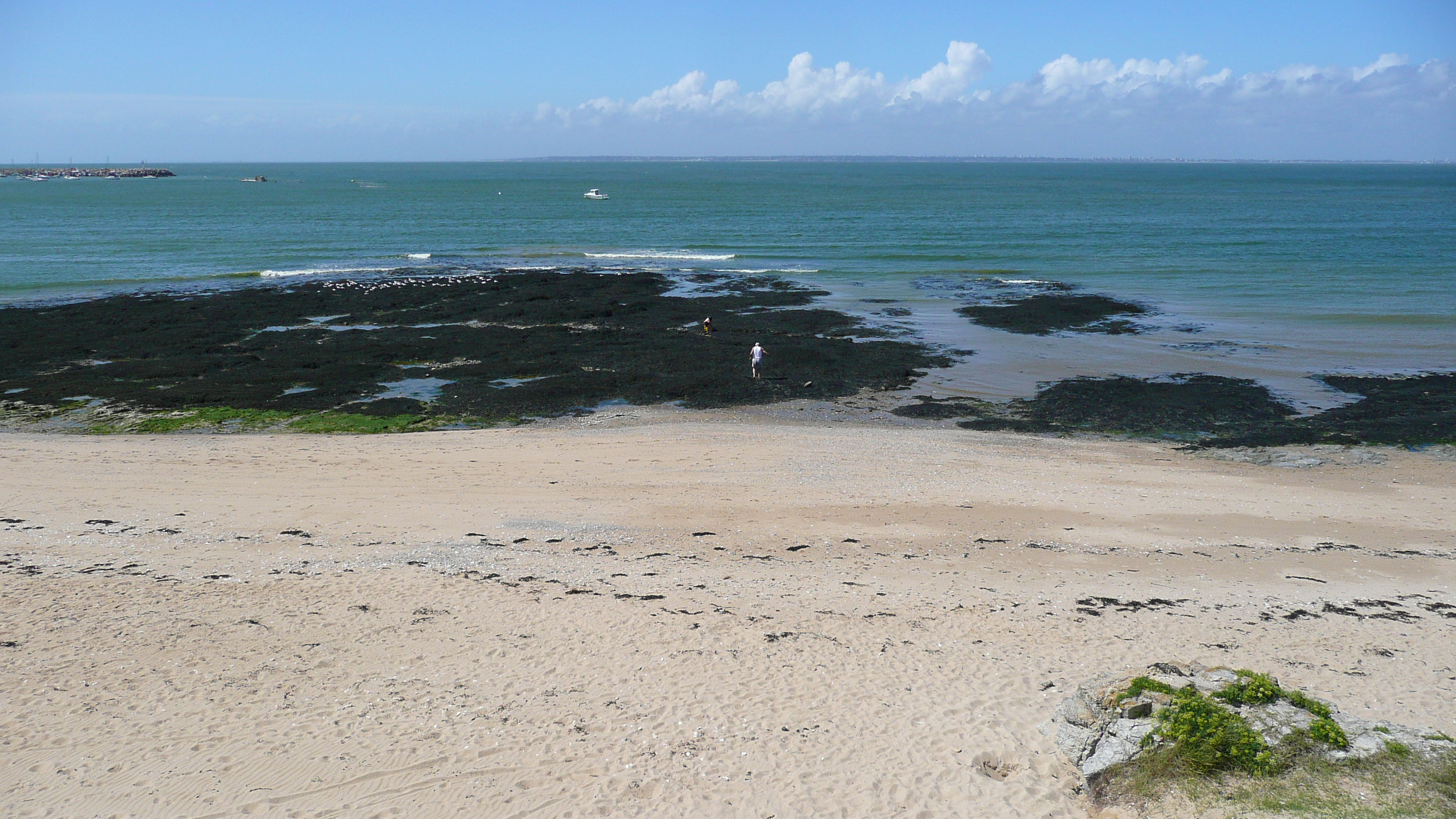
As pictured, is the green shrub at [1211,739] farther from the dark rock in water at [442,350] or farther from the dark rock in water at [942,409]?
the dark rock in water at [442,350]

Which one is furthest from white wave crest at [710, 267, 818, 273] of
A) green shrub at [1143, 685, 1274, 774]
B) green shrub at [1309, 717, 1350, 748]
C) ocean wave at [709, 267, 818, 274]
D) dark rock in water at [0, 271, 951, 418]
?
green shrub at [1309, 717, 1350, 748]

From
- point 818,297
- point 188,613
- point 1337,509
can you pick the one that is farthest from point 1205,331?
point 188,613

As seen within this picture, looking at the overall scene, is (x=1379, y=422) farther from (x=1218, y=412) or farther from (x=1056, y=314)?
(x=1056, y=314)

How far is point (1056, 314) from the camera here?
35.2 metres

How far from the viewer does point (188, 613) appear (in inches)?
417

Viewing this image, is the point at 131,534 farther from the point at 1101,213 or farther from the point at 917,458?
the point at 1101,213

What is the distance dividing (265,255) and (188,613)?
165 ft

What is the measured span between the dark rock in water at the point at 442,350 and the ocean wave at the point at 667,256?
14.1m

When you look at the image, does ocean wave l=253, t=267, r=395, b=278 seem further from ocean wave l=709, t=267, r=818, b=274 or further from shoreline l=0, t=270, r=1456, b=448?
ocean wave l=709, t=267, r=818, b=274

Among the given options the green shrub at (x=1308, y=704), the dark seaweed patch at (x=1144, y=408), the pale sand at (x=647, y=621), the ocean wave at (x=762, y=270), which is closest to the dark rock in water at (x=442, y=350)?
the dark seaweed patch at (x=1144, y=408)

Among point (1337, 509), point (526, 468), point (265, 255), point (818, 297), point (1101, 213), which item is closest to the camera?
point (1337, 509)

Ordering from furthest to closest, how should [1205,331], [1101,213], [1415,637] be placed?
[1101,213], [1205,331], [1415,637]

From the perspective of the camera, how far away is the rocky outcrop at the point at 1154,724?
7.43 m

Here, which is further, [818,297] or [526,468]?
[818,297]
